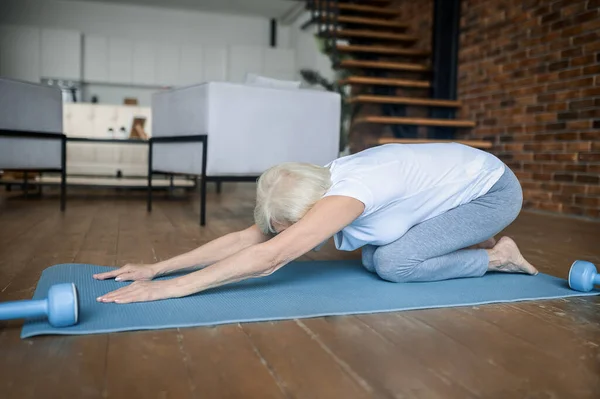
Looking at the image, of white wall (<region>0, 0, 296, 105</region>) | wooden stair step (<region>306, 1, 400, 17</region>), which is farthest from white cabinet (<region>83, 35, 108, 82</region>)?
wooden stair step (<region>306, 1, 400, 17</region>)

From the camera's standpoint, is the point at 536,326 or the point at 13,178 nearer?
the point at 536,326

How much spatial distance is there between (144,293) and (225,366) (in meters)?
0.40

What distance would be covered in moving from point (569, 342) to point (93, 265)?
143 cm

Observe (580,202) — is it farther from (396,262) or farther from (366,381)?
(366,381)

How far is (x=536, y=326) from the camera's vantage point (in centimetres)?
132

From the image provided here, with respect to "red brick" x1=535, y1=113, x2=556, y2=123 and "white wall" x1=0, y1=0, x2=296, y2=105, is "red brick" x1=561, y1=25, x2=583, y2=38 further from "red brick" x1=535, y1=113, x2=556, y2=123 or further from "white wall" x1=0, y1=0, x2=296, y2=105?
"white wall" x1=0, y1=0, x2=296, y2=105

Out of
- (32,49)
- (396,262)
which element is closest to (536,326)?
(396,262)

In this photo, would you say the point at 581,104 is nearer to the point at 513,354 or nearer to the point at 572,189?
the point at 572,189

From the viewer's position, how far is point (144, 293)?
1.32 m

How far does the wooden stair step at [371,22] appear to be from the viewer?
207 inches

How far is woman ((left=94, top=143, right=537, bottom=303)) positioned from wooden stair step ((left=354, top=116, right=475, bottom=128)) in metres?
2.49

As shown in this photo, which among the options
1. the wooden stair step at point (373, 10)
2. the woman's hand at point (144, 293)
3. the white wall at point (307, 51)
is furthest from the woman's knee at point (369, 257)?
the white wall at point (307, 51)

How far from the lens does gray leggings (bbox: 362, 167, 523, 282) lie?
1.66 m

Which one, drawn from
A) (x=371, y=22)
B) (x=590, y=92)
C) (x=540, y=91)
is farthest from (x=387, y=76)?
(x=590, y=92)
